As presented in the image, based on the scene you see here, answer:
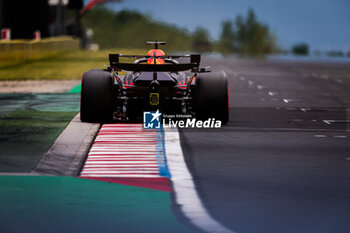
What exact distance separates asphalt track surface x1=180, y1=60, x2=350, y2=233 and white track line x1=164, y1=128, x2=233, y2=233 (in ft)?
0.28

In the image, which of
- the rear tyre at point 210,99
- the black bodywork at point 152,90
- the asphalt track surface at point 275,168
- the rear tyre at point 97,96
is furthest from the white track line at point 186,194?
the rear tyre at point 97,96

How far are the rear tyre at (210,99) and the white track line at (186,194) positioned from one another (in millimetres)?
2245

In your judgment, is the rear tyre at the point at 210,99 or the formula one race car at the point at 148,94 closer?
the formula one race car at the point at 148,94

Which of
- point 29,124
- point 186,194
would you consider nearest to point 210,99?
point 29,124

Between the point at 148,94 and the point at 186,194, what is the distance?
18.3ft

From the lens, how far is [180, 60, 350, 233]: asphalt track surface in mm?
7559

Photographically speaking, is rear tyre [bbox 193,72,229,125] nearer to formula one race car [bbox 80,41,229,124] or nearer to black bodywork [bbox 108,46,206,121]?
formula one race car [bbox 80,41,229,124]

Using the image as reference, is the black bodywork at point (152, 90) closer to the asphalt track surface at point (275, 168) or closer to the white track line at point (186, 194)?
the asphalt track surface at point (275, 168)

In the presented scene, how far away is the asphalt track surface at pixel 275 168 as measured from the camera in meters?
7.56

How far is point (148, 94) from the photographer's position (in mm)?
13977

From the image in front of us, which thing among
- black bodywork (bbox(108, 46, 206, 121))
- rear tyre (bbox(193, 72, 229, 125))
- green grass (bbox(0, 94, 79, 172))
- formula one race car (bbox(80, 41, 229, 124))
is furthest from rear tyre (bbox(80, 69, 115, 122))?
rear tyre (bbox(193, 72, 229, 125))

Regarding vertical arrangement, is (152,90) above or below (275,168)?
above

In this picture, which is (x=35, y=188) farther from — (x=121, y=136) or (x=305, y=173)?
(x=121, y=136)

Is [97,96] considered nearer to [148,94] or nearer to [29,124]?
[148,94]
